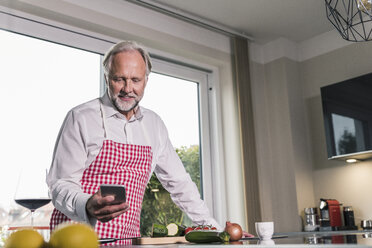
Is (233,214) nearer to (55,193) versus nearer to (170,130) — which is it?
(170,130)

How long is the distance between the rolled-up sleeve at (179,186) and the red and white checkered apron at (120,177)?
0.17 meters

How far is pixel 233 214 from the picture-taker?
A: 3.65 meters

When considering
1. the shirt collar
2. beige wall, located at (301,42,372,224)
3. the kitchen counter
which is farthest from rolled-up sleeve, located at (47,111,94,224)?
beige wall, located at (301,42,372,224)

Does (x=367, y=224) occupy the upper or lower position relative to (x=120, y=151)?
lower

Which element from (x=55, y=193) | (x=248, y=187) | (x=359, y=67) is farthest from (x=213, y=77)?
(x=55, y=193)

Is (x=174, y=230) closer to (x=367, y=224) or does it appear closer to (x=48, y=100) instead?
(x=48, y=100)

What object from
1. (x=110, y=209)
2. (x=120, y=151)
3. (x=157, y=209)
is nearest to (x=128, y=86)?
(x=120, y=151)

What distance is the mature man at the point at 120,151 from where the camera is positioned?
176 centimetres

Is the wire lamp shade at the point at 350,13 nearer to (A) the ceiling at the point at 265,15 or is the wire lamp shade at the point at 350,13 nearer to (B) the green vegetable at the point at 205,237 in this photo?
(A) the ceiling at the point at 265,15

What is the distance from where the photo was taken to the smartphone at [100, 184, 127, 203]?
113cm

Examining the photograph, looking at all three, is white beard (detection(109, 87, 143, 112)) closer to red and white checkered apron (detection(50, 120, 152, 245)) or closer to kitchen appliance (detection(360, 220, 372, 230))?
red and white checkered apron (detection(50, 120, 152, 245))

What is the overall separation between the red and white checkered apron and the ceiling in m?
1.80

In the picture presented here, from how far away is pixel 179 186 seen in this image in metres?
2.03

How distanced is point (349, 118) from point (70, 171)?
8.02 ft
